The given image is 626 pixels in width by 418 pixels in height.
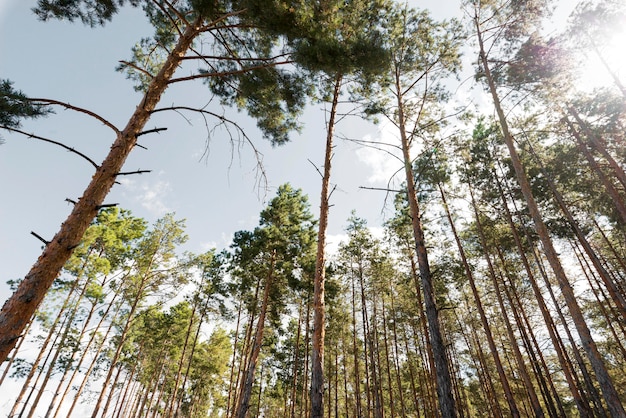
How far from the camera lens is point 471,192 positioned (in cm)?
1484

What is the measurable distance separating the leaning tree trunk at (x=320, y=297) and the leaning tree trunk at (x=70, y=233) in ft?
14.3

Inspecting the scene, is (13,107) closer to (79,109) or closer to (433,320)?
(79,109)

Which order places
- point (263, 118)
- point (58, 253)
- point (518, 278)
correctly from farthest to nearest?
point (518, 278) → point (263, 118) → point (58, 253)

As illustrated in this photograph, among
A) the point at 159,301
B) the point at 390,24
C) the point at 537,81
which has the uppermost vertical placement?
the point at 390,24

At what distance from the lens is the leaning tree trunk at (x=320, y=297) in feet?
17.5

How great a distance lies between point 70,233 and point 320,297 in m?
4.73

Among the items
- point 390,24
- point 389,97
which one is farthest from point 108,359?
point 390,24

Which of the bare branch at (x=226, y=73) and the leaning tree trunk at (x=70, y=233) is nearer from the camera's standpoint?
the leaning tree trunk at (x=70, y=233)

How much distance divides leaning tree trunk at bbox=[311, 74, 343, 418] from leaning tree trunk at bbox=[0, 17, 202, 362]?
14.3ft

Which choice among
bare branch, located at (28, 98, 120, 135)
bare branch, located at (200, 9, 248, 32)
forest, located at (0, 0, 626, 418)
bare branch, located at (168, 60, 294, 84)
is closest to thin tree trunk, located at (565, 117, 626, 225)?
forest, located at (0, 0, 626, 418)

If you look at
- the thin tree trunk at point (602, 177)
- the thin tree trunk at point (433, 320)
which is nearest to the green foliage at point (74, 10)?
the thin tree trunk at point (433, 320)

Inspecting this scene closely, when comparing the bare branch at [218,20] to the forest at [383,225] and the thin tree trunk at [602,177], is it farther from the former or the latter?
the thin tree trunk at [602,177]

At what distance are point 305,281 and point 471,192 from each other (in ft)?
34.1

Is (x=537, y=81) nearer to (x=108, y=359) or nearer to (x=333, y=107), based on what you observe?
(x=333, y=107)
